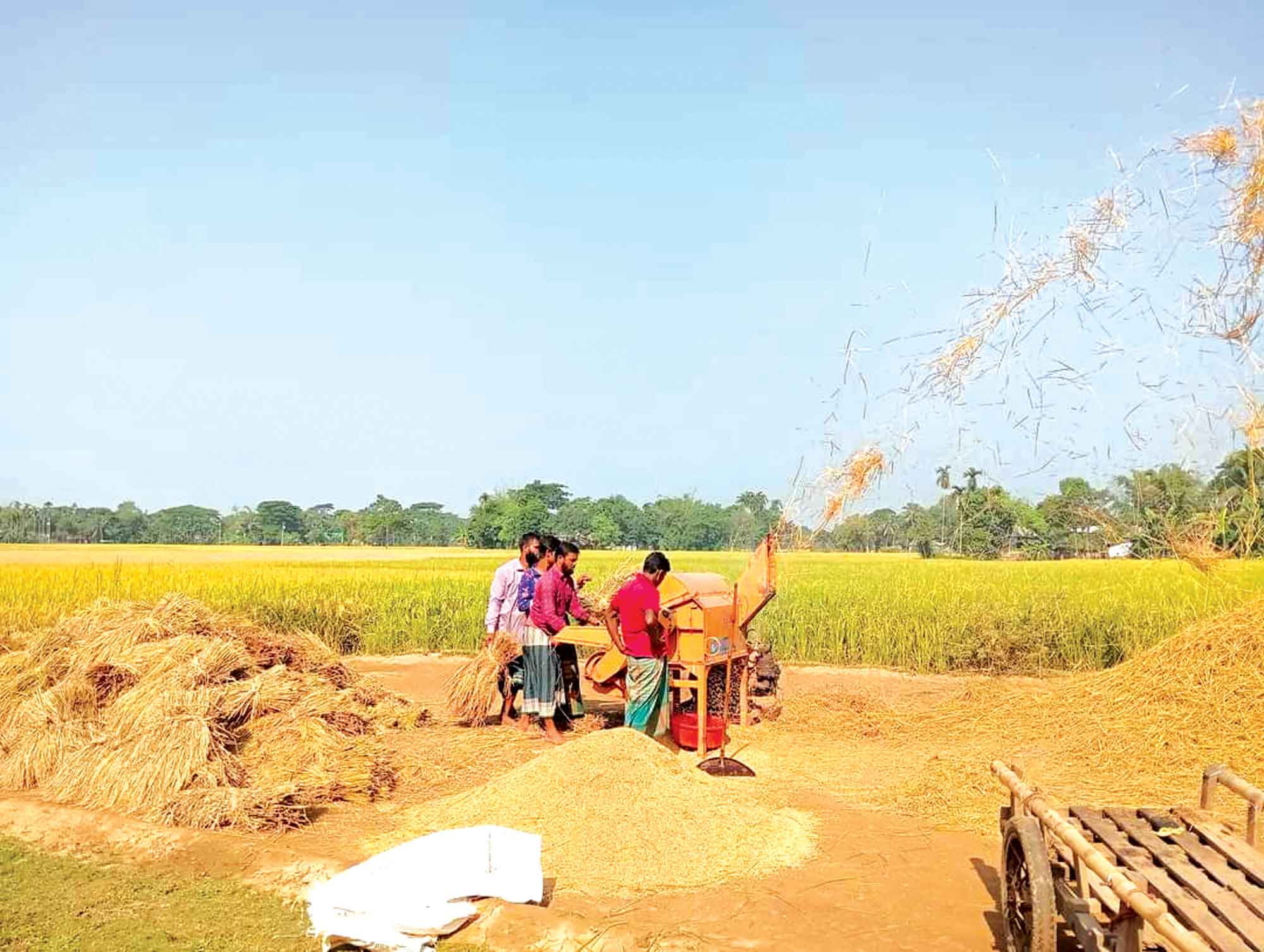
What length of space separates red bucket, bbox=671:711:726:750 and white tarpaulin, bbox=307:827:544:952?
3284mm

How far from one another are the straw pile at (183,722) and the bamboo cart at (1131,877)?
4.25 meters

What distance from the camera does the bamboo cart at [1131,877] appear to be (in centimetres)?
302

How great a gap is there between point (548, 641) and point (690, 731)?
1346 millimetres

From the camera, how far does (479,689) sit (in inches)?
362

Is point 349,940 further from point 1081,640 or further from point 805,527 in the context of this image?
point 1081,640

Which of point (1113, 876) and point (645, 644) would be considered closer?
point (1113, 876)

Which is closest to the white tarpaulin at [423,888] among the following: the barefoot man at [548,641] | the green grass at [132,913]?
the green grass at [132,913]

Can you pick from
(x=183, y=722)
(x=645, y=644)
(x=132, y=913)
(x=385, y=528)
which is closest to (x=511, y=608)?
(x=645, y=644)

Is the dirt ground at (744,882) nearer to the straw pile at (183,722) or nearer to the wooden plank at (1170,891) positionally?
the straw pile at (183,722)

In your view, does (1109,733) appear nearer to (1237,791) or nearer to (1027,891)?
(1237,791)

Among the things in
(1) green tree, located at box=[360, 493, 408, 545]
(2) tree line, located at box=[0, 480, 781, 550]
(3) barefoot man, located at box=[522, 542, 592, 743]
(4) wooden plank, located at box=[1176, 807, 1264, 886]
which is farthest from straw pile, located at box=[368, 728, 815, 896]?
(1) green tree, located at box=[360, 493, 408, 545]

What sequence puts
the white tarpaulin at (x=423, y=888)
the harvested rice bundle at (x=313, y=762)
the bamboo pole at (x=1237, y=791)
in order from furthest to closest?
the harvested rice bundle at (x=313, y=762)
the white tarpaulin at (x=423, y=888)
the bamboo pole at (x=1237, y=791)

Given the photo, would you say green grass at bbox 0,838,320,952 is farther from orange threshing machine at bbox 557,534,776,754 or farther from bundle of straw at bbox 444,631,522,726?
bundle of straw at bbox 444,631,522,726

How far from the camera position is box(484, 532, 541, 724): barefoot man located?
28.5 ft
